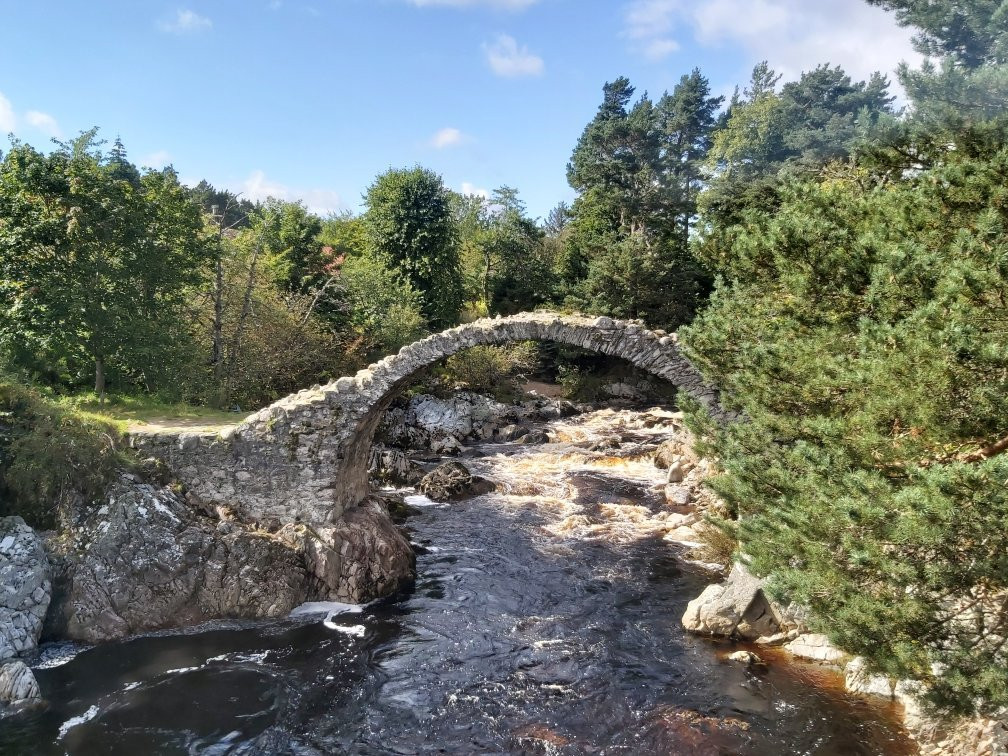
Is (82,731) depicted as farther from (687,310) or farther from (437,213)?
(687,310)

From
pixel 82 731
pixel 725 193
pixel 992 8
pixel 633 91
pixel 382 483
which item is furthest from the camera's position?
pixel 633 91

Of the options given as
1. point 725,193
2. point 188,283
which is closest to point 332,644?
point 188,283

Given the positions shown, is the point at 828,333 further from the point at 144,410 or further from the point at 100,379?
the point at 100,379

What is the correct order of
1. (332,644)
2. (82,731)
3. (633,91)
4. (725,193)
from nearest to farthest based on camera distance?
(82,731)
(332,644)
(725,193)
(633,91)

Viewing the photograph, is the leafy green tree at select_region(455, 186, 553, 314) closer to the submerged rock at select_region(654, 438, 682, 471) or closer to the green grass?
the submerged rock at select_region(654, 438, 682, 471)

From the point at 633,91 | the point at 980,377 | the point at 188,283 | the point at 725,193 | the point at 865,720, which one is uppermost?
the point at 633,91

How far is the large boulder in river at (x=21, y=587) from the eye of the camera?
9.64 metres

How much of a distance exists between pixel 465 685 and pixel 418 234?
24027 millimetres

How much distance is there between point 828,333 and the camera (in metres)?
7.99

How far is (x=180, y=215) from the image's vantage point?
55.4 ft

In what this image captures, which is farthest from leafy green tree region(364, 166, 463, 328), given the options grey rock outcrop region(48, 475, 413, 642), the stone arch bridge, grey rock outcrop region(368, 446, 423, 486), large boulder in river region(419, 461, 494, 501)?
grey rock outcrop region(48, 475, 413, 642)

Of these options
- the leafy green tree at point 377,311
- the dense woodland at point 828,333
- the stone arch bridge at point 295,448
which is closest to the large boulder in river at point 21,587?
the stone arch bridge at point 295,448

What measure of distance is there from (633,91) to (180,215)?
146 ft

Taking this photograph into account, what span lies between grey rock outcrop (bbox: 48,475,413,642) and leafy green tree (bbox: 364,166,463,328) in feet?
62.7
